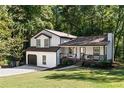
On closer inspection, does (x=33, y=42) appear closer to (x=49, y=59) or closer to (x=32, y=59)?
(x=32, y=59)

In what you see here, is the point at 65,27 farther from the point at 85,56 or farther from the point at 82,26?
the point at 85,56

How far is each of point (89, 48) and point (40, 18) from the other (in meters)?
14.8

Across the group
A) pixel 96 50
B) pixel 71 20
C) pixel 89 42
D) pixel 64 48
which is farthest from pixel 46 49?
pixel 71 20

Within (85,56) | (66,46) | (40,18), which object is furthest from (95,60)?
(40,18)

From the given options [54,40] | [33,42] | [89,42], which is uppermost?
[54,40]

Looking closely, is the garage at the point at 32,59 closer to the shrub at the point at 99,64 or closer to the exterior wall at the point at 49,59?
the exterior wall at the point at 49,59

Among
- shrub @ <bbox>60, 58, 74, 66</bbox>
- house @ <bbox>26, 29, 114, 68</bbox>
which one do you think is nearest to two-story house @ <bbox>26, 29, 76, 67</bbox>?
house @ <bbox>26, 29, 114, 68</bbox>

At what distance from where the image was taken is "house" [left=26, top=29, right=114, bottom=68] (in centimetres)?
3753

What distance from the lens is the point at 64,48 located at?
41.8 metres

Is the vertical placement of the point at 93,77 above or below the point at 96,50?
below

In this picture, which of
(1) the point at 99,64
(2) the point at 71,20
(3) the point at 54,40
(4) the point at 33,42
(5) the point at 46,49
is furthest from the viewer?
(2) the point at 71,20

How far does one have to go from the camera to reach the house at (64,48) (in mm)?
37531

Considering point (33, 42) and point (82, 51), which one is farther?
point (33, 42)

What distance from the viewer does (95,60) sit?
36.6 m
